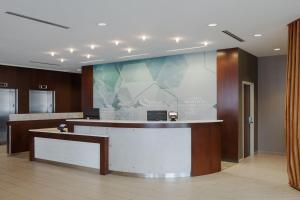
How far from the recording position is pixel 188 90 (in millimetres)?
8914

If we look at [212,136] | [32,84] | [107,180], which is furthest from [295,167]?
[32,84]

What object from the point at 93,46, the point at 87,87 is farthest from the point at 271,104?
the point at 87,87

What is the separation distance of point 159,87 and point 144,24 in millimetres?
3994

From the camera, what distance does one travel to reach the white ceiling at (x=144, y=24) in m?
4.65

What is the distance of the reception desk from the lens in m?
6.15

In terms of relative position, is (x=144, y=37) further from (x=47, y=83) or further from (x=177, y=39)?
(x=47, y=83)

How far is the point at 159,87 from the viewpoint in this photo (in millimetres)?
9570

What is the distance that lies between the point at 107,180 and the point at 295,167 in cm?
377

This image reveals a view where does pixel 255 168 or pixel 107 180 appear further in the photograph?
pixel 255 168

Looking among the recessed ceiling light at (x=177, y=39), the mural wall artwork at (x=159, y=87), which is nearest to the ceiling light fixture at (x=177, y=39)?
the recessed ceiling light at (x=177, y=39)

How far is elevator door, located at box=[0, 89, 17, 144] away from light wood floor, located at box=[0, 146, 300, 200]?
16.1ft

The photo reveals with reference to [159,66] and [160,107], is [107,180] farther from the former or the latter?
[159,66]

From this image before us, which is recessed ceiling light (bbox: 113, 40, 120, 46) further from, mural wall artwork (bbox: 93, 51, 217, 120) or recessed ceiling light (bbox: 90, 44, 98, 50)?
mural wall artwork (bbox: 93, 51, 217, 120)

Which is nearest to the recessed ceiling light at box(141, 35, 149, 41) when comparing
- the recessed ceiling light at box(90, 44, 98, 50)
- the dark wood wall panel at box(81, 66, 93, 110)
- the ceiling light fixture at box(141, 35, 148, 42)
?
the ceiling light fixture at box(141, 35, 148, 42)
